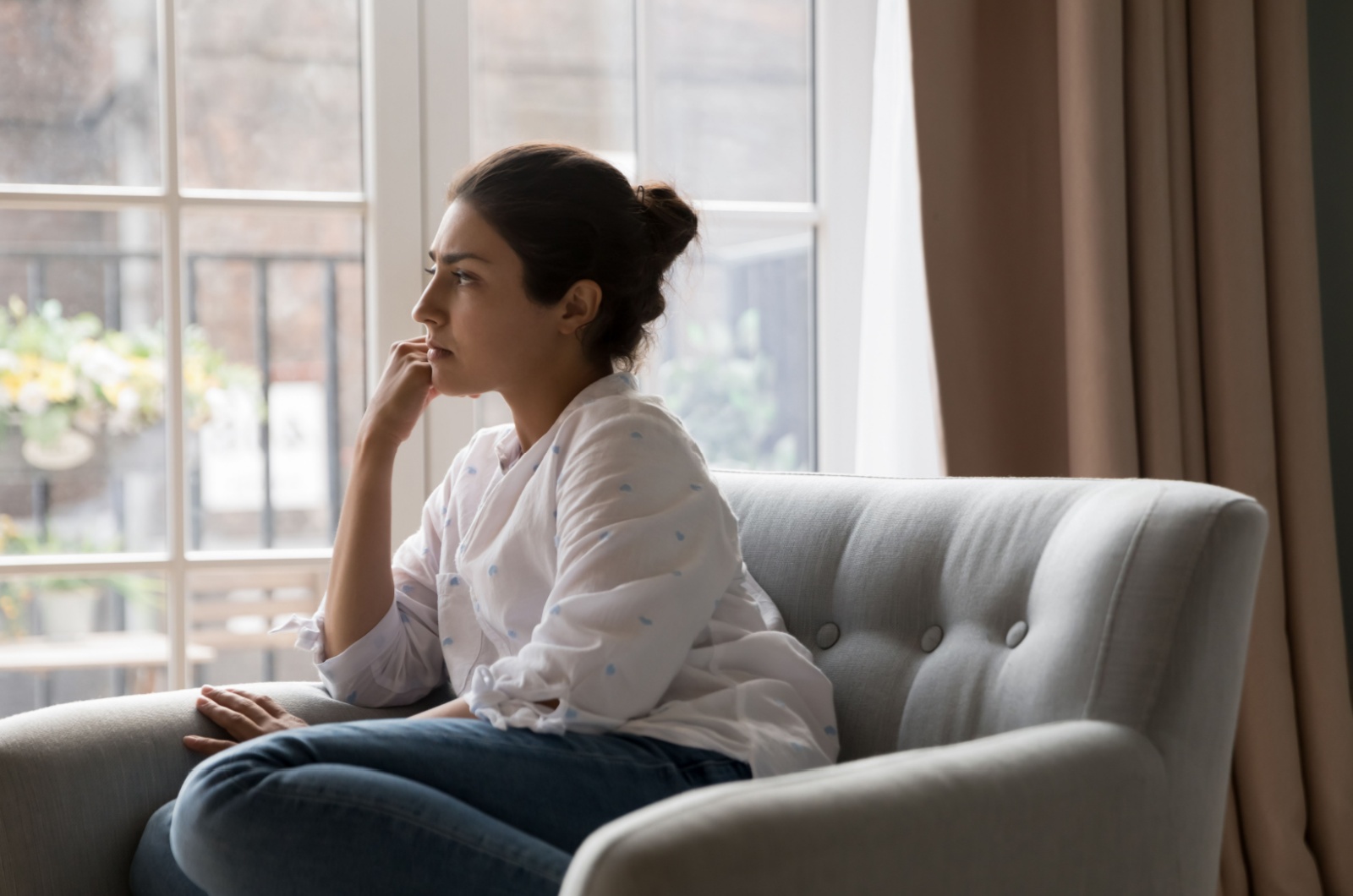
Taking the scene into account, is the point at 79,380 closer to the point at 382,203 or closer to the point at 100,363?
the point at 100,363

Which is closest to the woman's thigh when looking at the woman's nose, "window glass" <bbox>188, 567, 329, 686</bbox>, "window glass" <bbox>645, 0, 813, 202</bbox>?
the woman's nose

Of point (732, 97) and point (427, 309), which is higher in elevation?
point (732, 97)

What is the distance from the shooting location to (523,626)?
128 cm

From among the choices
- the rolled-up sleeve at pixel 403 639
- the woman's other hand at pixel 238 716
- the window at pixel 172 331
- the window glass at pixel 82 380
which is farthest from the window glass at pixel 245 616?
the woman's other hand at pixel 238 716

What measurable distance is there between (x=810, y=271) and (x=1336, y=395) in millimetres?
922

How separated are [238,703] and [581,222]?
2.08 ft

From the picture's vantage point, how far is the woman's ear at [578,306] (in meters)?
1.32

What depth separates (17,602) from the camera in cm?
186

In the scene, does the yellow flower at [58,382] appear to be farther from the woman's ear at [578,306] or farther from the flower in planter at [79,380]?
the woman's ear at [578,306]

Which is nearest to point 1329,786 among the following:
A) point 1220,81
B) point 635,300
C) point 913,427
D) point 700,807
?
point 913,427

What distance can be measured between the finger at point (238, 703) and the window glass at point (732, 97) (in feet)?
3.81

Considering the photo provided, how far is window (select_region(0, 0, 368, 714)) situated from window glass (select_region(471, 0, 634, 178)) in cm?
21

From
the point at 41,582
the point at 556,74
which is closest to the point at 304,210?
the point at 556,74

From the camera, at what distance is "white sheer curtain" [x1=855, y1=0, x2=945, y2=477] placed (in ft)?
6.52
